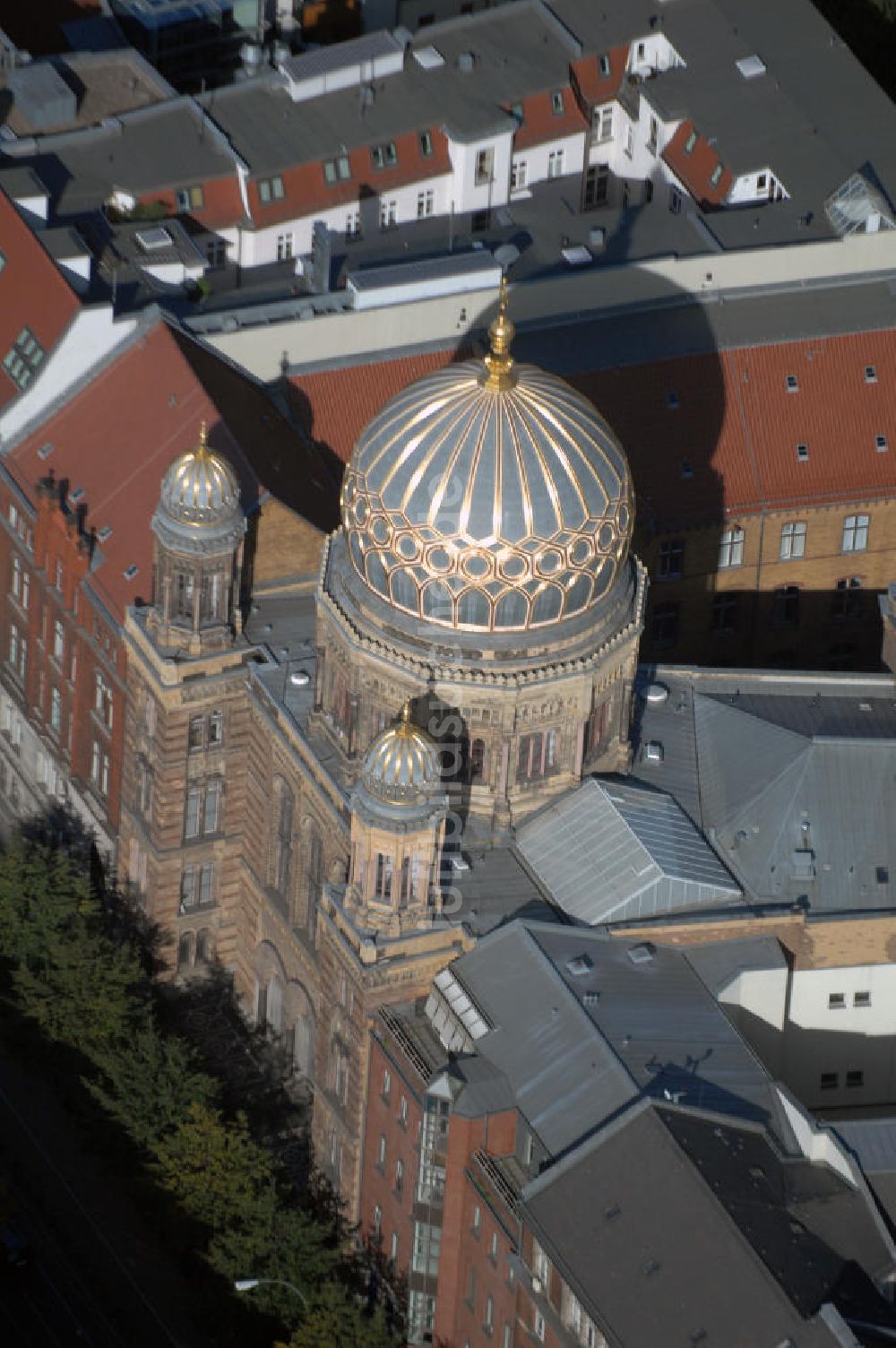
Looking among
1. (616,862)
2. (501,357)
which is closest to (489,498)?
(501,357)

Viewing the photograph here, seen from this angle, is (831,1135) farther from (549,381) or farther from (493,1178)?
(549,381)

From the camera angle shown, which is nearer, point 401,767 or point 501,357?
point 401,767

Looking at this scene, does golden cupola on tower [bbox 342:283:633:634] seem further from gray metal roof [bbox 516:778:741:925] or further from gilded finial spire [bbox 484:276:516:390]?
gray metal roof [bbox 516:778:741:925]

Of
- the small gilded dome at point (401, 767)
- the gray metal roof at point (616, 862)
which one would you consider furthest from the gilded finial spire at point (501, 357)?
the gray metal roof at point (616, 862)

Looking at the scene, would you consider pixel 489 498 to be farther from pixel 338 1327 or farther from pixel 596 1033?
pixel 338 1327

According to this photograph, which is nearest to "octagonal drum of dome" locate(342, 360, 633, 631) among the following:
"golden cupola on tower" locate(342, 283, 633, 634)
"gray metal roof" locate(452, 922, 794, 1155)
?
"golden cupola on tower" locate(342, 283, 633, 634)

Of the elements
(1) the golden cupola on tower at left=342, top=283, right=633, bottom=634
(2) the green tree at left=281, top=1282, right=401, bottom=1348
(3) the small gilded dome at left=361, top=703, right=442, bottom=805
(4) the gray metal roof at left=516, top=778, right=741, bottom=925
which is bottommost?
(2) the green tree at left=281, top=1282, right=401, bottom=1348
